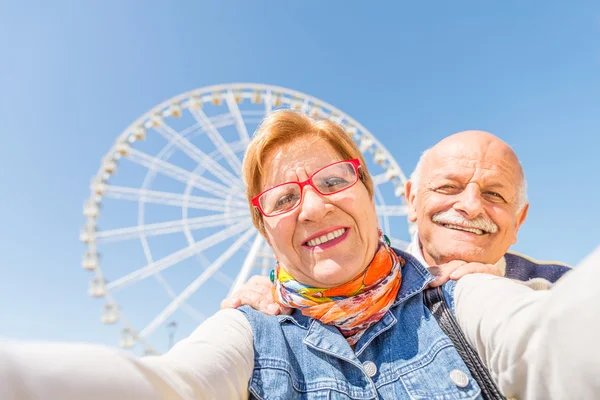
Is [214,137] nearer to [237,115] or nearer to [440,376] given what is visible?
[237,115]

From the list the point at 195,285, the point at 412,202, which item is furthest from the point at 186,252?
the point at 412,202

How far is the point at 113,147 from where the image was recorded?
13477 millimetres

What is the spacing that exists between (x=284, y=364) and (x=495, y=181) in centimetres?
198

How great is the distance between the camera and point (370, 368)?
5.12 ft

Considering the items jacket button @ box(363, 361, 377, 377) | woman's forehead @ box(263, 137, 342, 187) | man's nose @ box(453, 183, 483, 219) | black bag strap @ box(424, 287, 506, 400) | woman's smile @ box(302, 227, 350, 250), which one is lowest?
jacket button @ box(363, 361, 377, 377)

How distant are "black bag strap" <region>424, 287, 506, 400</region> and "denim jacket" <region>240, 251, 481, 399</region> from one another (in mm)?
21

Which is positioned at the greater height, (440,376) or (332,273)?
(332,273)

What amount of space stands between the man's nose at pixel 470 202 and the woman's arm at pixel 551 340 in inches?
62.0

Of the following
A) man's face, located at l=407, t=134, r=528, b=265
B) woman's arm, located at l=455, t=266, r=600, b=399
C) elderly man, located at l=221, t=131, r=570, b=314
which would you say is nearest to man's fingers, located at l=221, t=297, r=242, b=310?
elderly man, located at l=221, t=131, r=570, b=314

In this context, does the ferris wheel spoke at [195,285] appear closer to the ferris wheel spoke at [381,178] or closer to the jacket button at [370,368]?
the ferris wheel spoke at [381,178]

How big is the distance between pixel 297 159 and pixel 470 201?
4.44ft

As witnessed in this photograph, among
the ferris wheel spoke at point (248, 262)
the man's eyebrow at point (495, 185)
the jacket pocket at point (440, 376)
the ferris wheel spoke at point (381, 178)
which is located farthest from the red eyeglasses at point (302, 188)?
the ferris wheel spoke at point (381, 178)

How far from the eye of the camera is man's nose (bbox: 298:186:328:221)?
1.83m

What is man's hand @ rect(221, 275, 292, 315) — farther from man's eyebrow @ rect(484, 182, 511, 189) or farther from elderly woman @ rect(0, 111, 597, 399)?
man's eyebrow @ rect(484, 182, 511, 189)
